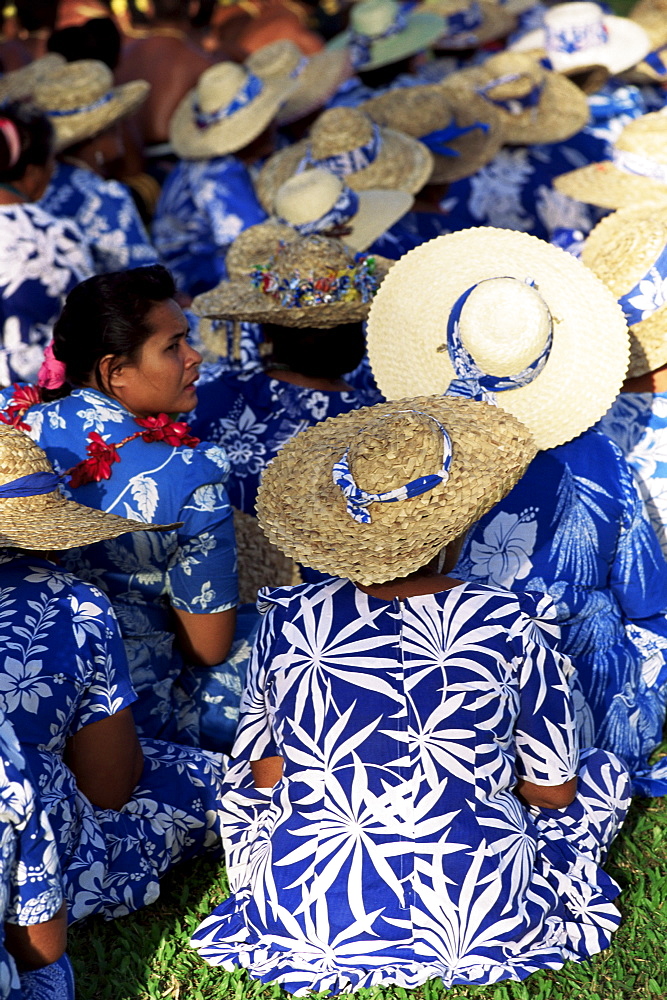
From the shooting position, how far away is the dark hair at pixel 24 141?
4.59m

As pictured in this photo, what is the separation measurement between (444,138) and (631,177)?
110cm

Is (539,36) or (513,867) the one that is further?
(539,36)

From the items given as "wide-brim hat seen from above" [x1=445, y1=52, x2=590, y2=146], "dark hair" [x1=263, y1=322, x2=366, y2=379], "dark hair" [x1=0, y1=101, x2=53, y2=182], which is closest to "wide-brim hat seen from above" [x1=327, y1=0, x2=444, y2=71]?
"wide-brim hat seen from above" [x1=445, y1=52, x2=590, y2=146]

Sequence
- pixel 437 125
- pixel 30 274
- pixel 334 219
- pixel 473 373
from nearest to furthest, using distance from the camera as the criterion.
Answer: pixel 473 373 → pixel 30 274 → pixel 334 219 → pixel 437 125

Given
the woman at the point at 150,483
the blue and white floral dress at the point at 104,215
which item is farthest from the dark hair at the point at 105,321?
the blue and white floral dress at the point at 104,215

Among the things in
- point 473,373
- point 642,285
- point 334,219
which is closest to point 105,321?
point 473,373

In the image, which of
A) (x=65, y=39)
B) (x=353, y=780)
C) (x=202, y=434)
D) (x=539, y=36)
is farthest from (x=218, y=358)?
(x=539, y=36)

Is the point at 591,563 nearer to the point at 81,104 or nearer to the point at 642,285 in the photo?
the point at 642,285

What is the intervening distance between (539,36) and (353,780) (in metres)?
6.52

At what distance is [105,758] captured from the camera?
7.98 ft

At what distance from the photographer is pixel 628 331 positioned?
309cm

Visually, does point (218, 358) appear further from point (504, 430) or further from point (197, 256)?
point (504, 430)

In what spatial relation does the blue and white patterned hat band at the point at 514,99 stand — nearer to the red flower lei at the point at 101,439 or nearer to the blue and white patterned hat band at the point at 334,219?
the blue and white patterned hat band at the point at 334,219

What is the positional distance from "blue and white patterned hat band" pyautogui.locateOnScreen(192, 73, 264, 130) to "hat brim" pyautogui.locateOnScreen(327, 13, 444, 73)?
2.74 feet
